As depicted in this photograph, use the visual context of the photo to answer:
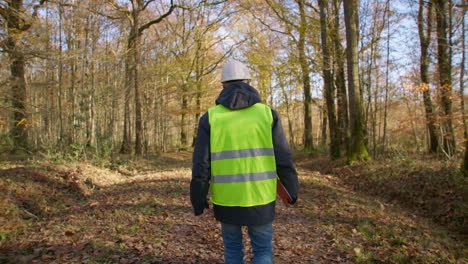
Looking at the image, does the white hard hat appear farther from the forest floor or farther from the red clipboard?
the forest floor

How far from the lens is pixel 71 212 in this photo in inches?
242

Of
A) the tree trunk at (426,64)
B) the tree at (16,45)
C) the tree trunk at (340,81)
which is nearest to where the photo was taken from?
the tree at (16,45)

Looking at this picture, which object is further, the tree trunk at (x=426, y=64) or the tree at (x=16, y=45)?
the tree trunk at (x=426, y=64)

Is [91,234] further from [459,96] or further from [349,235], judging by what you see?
[459,96]

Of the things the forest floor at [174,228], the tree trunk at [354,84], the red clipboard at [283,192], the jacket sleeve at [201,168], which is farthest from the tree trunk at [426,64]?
the jacket sleeve at [201,168]

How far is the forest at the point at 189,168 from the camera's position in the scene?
453 cm

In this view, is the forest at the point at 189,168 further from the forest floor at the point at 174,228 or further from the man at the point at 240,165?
the man at the point at 240,165

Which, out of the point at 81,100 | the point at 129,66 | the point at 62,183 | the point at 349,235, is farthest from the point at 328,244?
the point at 129,66

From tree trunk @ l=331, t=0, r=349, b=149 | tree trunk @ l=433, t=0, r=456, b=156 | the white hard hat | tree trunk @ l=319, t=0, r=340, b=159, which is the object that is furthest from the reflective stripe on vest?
tree trunk @ l=331, t=0, r=349, b=149

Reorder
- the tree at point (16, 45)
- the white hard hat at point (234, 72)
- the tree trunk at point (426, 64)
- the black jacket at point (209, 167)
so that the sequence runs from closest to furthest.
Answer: the black jacket at point (209, 167), the white hard hat at point (234, 72), the tree at point (16, 45), the tree trunk at point (426, 64)

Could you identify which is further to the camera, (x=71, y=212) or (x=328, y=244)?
(x=71, y=212)

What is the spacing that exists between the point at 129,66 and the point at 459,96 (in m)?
14.8

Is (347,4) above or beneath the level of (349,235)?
above

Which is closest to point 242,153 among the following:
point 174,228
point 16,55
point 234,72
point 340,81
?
point 234,72
